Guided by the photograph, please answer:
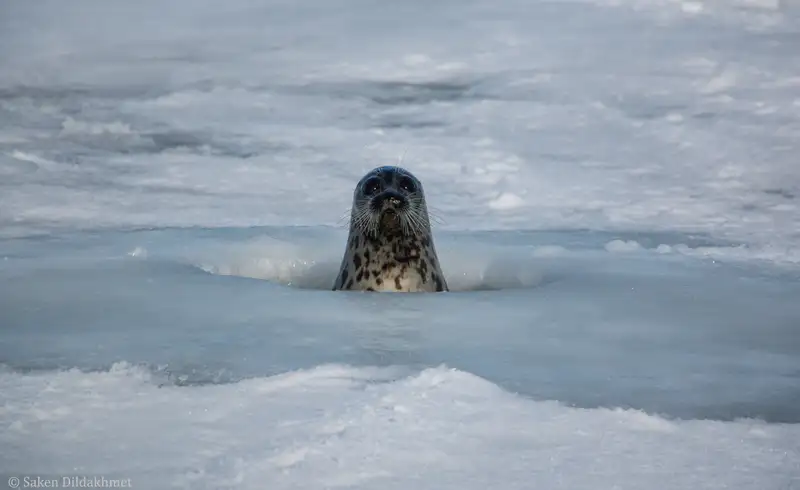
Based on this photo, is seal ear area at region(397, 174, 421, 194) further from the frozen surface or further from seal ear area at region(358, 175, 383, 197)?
the frozen surface

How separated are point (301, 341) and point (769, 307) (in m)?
1.67

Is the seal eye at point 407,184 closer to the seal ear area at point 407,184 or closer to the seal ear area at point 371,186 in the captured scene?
the seal ear area at point 407,184

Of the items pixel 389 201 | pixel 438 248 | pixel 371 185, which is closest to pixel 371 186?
pixel 371 185

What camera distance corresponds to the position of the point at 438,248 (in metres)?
5.66

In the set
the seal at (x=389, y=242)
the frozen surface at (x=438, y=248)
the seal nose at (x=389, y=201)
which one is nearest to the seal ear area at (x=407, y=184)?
the seal at (x=389, y=242)

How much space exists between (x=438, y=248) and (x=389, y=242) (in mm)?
301

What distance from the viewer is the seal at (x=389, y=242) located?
5.30m

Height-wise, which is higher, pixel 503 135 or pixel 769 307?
pixel 503 135

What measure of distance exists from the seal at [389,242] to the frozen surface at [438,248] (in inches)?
8.3

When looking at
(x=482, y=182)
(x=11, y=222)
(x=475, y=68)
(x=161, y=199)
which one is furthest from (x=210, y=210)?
(x=475, y=68)

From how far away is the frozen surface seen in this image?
112 inches

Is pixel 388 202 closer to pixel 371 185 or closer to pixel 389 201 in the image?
pixel 389 201

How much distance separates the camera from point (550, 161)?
23.2 feet

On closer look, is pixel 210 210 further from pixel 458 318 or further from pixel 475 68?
pixel 475 68
